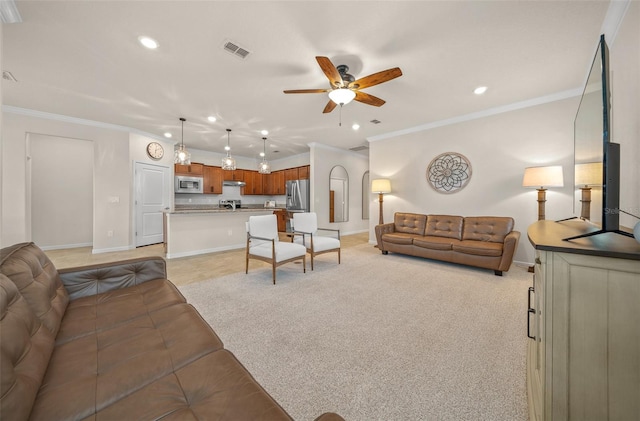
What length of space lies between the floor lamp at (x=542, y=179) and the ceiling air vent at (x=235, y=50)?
404cm

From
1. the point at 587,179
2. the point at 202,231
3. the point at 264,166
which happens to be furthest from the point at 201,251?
the point at 587,179

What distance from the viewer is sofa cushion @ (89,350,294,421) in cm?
71

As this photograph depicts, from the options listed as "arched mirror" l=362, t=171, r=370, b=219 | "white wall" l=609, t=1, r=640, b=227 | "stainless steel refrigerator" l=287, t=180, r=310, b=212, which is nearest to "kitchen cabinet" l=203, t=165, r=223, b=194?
"stainless steel refrigerator" l=287, t=180, r=310, b=212

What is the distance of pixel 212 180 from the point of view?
22.9ft

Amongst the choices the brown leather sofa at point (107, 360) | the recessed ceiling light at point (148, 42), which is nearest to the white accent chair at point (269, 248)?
the brown leather sofa at point (107, 360)

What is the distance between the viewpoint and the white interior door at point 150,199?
5234mm

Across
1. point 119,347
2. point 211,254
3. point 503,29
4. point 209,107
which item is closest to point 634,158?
point 503,29

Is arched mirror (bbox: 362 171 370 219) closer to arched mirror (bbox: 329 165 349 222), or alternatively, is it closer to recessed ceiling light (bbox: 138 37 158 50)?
arched mirror (bbox: 329 165 349 222)

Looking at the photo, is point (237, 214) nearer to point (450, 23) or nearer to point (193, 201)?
point (193, 201)

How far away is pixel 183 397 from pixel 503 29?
134 inches

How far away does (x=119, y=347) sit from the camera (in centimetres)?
105

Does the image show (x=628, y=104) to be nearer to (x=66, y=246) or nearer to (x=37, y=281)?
(x=37, y=281)

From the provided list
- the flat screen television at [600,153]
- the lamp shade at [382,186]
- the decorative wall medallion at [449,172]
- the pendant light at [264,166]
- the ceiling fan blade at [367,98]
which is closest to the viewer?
the flat screen television at [600,153]

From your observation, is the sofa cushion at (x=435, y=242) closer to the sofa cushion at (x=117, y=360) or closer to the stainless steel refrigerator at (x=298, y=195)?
the stainless steel refrigerator at (x=298, y=195)
